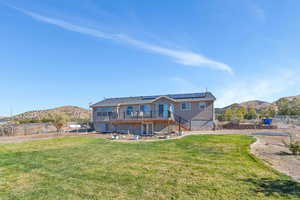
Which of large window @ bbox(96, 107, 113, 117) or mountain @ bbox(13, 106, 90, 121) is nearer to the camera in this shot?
large window @ bbox(96, 107, 113, 117)

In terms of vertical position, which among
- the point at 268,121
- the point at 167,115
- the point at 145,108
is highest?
the point at 145,108

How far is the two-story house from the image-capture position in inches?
833

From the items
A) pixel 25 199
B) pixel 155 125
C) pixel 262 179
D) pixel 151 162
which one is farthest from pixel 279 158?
pixel 155 125

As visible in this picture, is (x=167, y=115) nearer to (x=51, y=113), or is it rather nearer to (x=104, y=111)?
(x=104, y=111)

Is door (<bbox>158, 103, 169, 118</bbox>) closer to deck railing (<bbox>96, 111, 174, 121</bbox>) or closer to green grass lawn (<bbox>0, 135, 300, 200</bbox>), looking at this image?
deck railing (<bbox>96, 111, 174, 121</bbox>)

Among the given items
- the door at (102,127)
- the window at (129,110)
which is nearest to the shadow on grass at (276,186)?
the window at (129,110)

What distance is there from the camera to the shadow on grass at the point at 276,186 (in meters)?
3.89

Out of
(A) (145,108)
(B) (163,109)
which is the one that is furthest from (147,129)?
(B) (163,109)

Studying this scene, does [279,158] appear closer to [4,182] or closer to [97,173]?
[97,173]

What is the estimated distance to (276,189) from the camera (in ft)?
13.4

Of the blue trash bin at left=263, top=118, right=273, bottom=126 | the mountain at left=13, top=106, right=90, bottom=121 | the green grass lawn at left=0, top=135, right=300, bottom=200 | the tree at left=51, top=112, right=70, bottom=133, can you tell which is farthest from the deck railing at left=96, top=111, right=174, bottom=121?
the mountain at left=13, top=106, right=90, bottom=121

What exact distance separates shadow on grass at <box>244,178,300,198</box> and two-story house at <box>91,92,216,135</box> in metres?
15.0

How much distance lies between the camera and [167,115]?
21.3m

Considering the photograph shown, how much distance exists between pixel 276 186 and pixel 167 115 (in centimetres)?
1708
